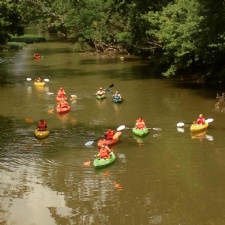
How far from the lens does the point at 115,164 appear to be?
14.1 meters

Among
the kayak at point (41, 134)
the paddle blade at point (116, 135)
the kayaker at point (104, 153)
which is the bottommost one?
the kayak at point (41, 134)

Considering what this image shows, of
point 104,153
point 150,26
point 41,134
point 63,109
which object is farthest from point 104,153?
point 150,26

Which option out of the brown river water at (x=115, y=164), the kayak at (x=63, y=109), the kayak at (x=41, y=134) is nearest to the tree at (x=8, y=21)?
the brown river water at (x=115, y=164)

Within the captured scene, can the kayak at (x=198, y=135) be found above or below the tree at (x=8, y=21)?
below

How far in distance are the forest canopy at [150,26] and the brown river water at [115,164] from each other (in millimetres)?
2191

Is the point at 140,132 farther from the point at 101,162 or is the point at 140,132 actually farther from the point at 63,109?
the point at 63,109

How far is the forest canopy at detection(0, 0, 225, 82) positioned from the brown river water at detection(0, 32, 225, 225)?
219 cm

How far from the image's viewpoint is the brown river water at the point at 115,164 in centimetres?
1100

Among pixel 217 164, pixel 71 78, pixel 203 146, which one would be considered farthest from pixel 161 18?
pixel 217 164

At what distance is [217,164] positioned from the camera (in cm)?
1391

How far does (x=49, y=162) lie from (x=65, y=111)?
658 centimetres

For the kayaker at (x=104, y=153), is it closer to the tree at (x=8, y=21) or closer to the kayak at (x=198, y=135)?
the kayak at (x=198, y=135)

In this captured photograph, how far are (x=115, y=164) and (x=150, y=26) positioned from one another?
718 inches

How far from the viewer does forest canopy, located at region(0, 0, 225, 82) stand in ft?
70.1
